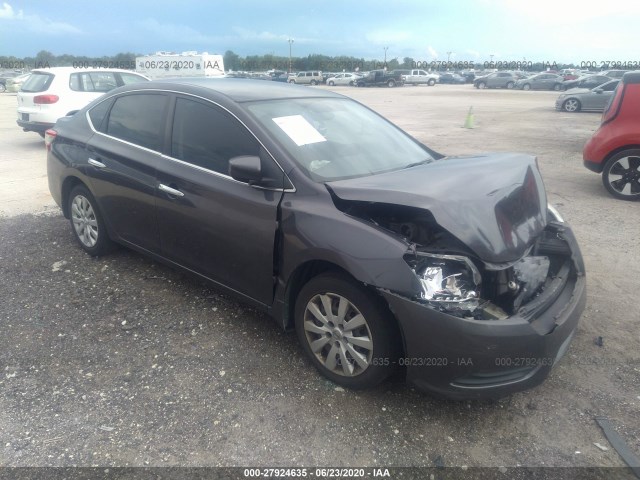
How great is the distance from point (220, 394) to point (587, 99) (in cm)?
2293

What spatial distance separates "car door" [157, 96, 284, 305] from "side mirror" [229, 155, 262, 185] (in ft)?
0.31

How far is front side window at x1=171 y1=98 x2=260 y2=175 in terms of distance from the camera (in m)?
3.37

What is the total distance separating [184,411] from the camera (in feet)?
9.35

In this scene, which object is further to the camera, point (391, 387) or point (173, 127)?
point (173, 127)

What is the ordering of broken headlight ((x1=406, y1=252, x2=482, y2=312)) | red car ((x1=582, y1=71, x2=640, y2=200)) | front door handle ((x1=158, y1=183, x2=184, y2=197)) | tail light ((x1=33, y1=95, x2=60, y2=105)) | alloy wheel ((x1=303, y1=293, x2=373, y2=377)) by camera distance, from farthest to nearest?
1. tail light ((x1=33, y1=95, x2=60, y2=105))
2. red car ((x1=582, y1=71, x2=640, y2=200))
3. front door handle ((x1=158, y1=183, x2=184, y2=197))
4. alloy wheel ((x1=303, y1=293, x2=373, y2=377))
5. broken headlight ((x1=406, y1=252, x2=482, y2=312))

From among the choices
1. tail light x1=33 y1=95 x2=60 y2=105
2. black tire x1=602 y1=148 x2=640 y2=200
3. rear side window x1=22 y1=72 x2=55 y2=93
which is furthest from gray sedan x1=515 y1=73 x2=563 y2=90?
tail light x1=33 y1=95 x2=60 y2=105

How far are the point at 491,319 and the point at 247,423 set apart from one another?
1.44m

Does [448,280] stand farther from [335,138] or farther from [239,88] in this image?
[239,88]

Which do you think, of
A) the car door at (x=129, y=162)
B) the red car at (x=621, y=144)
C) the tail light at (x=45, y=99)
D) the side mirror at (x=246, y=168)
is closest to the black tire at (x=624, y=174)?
the red car at (x=621, y=144)

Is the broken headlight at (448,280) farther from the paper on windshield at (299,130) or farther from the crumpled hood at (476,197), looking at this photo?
the paper on windshield at (299,130)

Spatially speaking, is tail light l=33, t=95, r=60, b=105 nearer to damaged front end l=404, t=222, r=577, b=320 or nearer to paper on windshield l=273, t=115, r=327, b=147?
paper on windshield l=273, t=115, r=327, b=147

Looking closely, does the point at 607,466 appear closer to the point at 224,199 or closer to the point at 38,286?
the point at 224,199

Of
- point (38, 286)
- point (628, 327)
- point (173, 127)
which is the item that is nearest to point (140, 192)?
point (173, 127)

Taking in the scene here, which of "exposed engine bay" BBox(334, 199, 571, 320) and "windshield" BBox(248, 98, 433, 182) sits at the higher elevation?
"windshield" BBox(248, 98, 433, 182)
